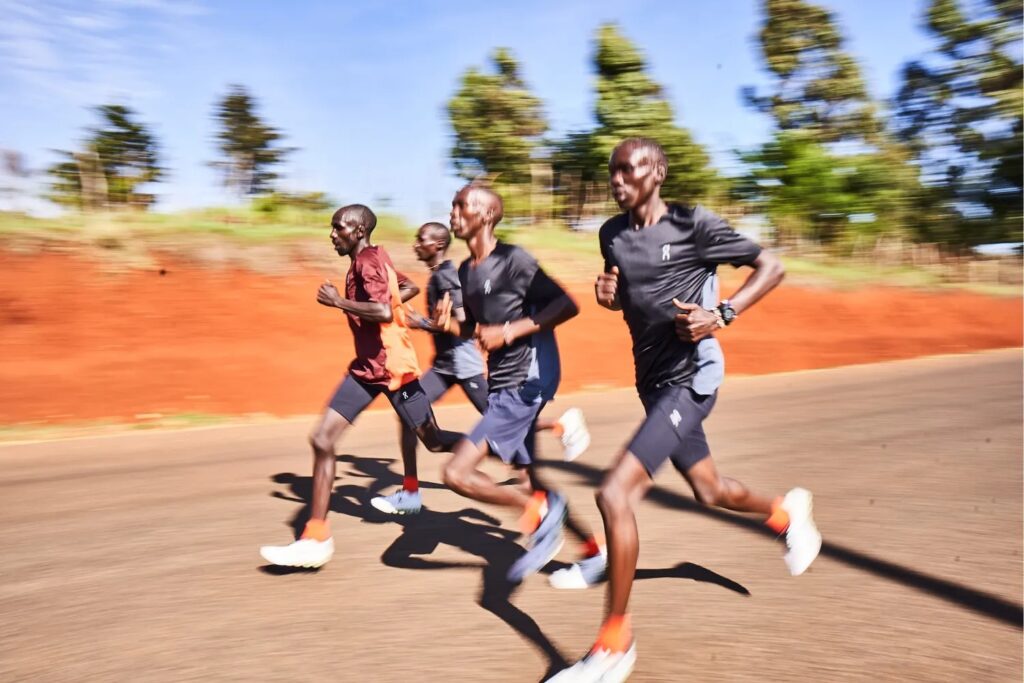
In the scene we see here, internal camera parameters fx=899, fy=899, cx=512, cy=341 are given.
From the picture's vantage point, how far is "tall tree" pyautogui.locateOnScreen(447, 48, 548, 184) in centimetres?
3141

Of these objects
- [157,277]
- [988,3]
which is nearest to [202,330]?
[157,277]

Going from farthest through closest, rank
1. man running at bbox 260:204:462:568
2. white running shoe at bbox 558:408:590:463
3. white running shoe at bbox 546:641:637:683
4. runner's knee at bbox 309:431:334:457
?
white running shoe at bbox 558:408:590:463, runner's knee at bbox 309:431:334:457, man running at bbox 260:204:462:568, white running shoe at bbox 546:641:637:683

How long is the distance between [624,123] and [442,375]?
24.4m

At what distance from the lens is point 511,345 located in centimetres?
472

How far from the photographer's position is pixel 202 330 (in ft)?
50.8

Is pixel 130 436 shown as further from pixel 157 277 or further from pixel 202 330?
pixel 157 277

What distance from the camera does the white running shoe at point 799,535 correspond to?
4.19 m

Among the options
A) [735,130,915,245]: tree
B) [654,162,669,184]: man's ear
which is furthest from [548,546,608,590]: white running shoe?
[735,130,915,245]: tree

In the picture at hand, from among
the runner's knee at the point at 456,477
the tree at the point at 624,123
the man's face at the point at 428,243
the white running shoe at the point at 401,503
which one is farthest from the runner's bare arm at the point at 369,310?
the tree at the point at 624,123

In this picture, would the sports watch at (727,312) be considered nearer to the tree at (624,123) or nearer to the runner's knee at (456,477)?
the runner's knee at (456,477)

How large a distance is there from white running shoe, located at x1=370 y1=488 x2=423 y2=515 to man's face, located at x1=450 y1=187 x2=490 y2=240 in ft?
7.51

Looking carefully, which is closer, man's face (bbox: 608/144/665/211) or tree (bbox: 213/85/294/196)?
man's face (bbox: 608/144/665/211)

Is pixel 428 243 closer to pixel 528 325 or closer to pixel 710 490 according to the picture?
pixel 528 325

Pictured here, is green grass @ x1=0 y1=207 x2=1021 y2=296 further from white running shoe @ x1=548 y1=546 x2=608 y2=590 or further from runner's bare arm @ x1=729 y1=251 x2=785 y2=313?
runner's bare arm @ x1=729 y1=251 x2=785 y2=313
